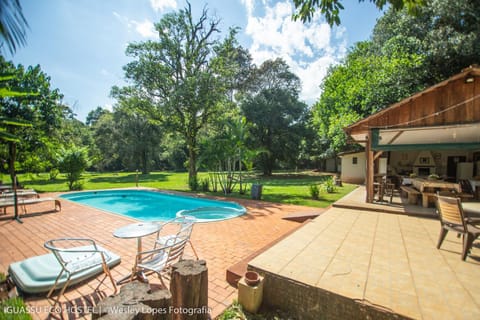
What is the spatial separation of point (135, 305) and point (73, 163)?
15821 millimetres

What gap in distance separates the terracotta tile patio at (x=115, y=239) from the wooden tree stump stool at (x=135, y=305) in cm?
107

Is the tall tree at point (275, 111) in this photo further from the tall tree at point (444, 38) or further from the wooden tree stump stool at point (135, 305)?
the wooden tree stump stool at point (135, 305)

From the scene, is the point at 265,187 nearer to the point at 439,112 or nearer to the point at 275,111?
the point at 439,112

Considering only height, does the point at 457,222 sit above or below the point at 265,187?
above

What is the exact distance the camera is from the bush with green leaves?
43.5ft

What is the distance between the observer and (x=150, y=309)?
1686 mm

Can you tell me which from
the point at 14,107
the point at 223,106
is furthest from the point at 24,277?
the point at 223,106

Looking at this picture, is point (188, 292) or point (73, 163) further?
point (73, 163)

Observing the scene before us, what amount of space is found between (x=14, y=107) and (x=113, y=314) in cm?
1526

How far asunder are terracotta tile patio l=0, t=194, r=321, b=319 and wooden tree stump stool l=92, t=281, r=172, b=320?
1069mm

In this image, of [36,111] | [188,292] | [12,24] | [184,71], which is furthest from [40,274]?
[184,71]

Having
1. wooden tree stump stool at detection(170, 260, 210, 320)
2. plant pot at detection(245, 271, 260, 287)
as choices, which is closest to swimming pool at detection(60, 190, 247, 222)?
plant pot at detection(245, 271, 260, 287)

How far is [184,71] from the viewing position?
631 inches

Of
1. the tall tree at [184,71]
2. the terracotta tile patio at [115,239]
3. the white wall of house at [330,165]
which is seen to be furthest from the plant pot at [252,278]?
the white wall of house at [330,165]
